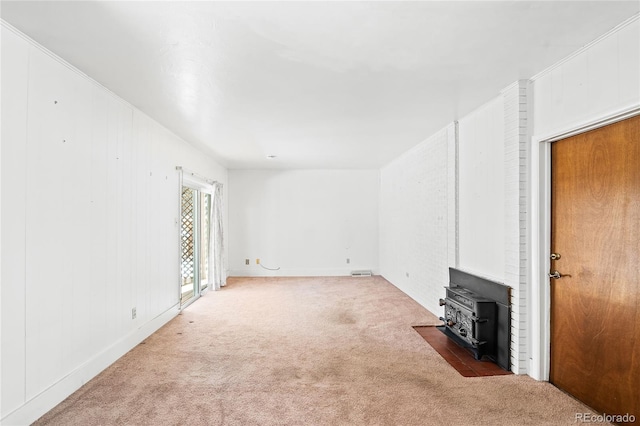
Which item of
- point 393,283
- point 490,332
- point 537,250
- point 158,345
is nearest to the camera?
point 537,250

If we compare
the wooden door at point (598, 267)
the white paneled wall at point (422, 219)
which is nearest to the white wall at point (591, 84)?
the wooden door at point (598, 267)

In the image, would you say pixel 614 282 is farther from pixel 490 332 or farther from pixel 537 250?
pixel 490 332

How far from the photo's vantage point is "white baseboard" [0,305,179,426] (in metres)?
2.07

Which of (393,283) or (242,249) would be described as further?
(242,249)

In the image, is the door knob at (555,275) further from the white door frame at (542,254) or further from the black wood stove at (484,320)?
the black wood stove at (484,320)

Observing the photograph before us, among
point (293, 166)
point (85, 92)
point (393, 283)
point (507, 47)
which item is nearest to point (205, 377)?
point (85, 92)

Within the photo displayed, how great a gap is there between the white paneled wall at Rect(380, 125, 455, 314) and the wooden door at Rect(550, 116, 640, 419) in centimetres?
164

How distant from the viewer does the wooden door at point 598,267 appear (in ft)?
6.72

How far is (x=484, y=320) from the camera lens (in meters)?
3.10

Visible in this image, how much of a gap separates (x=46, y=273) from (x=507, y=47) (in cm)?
332

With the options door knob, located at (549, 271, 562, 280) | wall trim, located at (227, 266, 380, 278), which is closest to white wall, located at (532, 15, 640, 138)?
door knob, located at (549, 271, 562, 280)

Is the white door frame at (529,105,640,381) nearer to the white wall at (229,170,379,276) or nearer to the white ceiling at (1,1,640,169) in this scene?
the white ceiling at (1,1,640,169)

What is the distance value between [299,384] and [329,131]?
297 centimetres

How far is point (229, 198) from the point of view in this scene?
785cm
